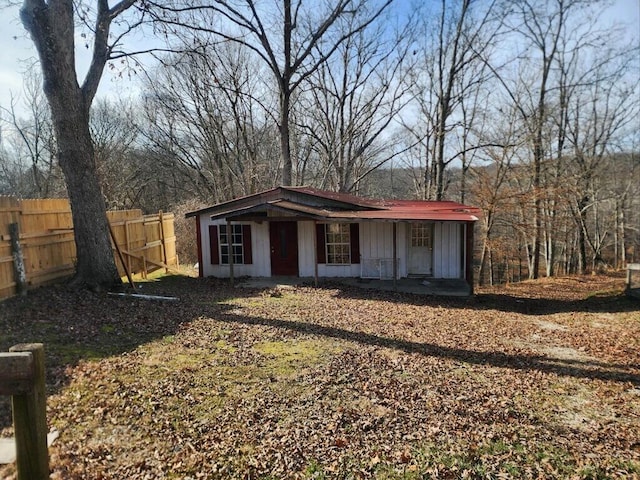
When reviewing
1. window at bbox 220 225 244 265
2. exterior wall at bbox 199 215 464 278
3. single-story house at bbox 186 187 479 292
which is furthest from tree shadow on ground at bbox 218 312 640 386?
window at bbox 220 225 244 265

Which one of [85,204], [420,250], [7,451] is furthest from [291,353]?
[420,250]

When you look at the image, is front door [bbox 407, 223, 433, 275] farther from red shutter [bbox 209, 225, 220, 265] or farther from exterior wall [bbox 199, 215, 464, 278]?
red shutter [bbox 209, 225, 220, 265]

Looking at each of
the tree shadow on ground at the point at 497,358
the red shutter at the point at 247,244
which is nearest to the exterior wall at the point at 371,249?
the red shutter at the point at 247,244

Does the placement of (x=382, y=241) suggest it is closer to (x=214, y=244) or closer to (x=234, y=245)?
(x=234, y=245)

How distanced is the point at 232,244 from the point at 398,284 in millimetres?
6321

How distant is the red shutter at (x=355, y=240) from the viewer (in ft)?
46.5

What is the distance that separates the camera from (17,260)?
340 inches

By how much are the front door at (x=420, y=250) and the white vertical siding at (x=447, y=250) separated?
247 millimetres

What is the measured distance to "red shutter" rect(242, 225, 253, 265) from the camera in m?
14.8

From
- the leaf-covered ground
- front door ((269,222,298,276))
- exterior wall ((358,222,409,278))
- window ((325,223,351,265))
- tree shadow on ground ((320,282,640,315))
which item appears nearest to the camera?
the leaf-covered ground

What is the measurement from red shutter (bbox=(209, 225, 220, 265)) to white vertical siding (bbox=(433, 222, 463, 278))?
808cm

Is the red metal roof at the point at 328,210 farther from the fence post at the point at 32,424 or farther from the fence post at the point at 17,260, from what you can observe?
the fence post at the point at 32,424

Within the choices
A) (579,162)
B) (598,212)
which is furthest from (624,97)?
(598,212)

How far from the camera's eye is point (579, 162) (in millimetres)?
24703
